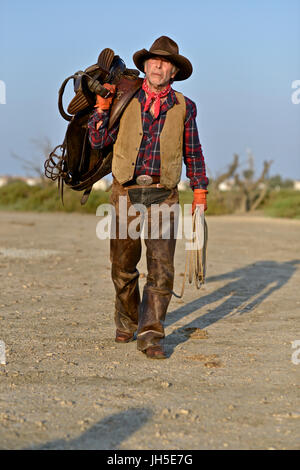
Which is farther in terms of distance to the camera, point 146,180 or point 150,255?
point 150,255

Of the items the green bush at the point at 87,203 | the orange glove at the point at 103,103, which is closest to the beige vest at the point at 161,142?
the orange glove at the point at 103,103

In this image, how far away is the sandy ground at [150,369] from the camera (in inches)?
128

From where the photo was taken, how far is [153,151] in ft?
15.7

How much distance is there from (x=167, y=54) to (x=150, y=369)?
219cm

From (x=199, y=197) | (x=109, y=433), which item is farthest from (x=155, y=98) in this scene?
(x=109, y=433)

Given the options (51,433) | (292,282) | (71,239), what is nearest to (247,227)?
(71,239)

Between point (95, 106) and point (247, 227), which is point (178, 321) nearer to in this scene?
point (95, 106)

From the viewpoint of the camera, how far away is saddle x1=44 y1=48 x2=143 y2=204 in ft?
15.7

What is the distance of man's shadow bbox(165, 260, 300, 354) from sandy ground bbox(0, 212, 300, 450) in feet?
0.07

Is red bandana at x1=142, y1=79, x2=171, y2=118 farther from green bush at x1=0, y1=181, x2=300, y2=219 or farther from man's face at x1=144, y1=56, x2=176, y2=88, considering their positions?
green bush at x1=0, y1=181, x2=300, y2=219

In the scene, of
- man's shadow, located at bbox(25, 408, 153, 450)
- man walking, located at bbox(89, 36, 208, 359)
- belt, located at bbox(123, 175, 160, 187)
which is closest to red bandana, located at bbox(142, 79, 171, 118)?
man walking, located at bbox(89, 36, 208, 359)

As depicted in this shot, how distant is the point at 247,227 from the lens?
62.7 ft

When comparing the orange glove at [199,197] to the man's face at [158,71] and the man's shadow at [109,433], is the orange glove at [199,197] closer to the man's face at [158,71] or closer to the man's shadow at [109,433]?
the man's face at [158,71]

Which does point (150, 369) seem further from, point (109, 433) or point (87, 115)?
point (87, 115)
